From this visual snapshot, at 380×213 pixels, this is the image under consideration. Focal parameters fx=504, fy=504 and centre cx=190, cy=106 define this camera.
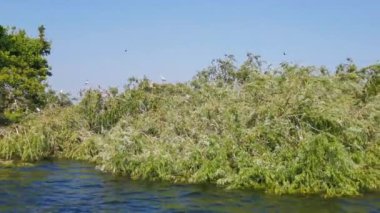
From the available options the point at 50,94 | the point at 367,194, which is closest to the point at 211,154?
the point at 367,194

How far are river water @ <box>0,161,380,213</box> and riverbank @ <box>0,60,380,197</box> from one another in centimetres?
52

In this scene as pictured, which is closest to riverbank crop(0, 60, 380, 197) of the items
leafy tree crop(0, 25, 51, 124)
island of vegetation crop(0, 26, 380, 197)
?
island of vegetation crop(0, 26, 380, 197)

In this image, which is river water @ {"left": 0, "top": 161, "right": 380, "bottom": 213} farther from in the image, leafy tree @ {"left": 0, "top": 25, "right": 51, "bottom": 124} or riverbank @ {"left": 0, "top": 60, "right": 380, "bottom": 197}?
leafy tree @ {"left": 0, "top": 25, "right": 51, "bottom": 124}

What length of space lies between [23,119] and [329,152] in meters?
14.1

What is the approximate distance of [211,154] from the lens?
14.4m

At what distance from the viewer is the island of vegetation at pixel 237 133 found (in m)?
13.1

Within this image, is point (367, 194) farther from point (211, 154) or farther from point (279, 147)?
point (211, 154)

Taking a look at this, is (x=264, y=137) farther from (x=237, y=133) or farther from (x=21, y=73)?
(x=21, y=73)

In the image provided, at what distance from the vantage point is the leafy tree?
22.8 m

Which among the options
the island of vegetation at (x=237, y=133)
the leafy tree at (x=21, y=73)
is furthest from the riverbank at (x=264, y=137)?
the leafy tree at (x=21, y=73)

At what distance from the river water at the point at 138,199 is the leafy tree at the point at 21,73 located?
8.04 meters

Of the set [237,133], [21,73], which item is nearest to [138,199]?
[237,133]

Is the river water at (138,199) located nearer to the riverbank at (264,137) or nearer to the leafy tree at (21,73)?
the riverbank at (264,137)

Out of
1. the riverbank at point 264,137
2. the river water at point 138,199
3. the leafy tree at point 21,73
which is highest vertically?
the leafy tree at point 21,73
